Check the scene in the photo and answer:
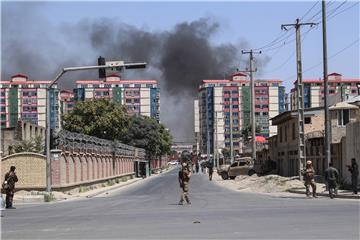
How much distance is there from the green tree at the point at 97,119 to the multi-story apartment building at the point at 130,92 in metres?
65.3

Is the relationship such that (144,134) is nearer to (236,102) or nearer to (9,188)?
(236,102)

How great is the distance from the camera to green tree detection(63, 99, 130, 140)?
71.9 metres

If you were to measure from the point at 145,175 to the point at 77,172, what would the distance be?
128 feet

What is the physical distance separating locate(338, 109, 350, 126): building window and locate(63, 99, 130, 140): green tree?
33.9m

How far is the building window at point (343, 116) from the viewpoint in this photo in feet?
144

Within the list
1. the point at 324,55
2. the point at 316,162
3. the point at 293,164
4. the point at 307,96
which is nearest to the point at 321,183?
the point at 316,162

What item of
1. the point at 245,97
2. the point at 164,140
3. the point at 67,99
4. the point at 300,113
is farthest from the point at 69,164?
the point at 67,99

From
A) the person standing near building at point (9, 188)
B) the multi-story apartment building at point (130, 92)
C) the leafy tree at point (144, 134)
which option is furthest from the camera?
the multi-story apartment building at point (130, 92)

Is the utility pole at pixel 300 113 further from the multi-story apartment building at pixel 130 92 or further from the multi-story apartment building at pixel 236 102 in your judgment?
the multi-story apartment building at pixel 130 92

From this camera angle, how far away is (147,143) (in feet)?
338

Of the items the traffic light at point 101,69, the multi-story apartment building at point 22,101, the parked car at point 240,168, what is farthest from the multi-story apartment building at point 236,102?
the traffic light at point 101,69

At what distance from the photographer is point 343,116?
43.9 meters

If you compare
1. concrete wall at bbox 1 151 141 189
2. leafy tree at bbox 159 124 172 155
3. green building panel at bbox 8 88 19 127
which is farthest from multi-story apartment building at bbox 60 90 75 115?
concrete wall at bbox 1 151 141 189

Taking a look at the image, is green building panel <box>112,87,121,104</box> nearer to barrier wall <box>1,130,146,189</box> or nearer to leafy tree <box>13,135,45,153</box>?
barrier wall <box>1,130,146,189</box>
